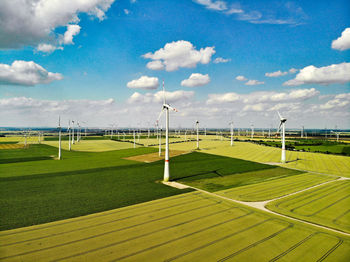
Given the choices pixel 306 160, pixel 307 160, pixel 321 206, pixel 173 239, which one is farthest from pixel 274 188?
pixel 307 160

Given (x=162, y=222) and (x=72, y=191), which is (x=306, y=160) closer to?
(x=162, y=222)

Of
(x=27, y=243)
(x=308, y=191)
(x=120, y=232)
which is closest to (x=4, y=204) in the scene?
(x=27, y=243)

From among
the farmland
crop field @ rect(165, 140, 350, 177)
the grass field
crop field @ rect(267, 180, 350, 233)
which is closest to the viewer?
the farmland

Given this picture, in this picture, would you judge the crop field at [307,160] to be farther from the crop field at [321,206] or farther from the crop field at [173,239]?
the crop field at [173,239]

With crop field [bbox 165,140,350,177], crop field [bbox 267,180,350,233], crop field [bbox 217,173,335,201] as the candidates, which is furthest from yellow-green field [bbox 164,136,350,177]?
crop field [bbox 267,180,350,233]

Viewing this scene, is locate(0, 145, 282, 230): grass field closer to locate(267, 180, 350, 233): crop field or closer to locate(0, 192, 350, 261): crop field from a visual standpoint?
locate(0, 192, 350, 261): crop field

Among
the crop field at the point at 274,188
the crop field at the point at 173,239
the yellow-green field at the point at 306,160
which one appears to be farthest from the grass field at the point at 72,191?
the yellow-green field at the point at 306,160

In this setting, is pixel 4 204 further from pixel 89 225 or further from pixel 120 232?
pixel 120 232
